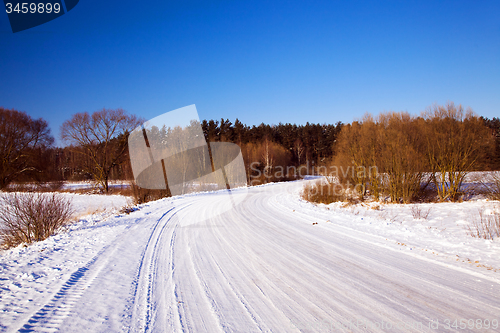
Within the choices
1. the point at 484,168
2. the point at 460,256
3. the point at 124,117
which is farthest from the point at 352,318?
the point at 124,117

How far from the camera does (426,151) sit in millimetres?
14445

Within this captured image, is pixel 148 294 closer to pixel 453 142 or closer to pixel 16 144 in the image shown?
pixel 453 142

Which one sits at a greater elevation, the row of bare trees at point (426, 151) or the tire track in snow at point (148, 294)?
the row of bare trees at point (426, 151)

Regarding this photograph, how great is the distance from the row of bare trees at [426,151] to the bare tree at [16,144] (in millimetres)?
40085

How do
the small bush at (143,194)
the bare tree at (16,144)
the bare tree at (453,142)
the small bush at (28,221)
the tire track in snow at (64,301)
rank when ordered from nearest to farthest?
the tire track in snow at (64,301), the small bush at (28,221), the bare tree at (453,142), the small bush at (143,194), the bare tree at (16,144)

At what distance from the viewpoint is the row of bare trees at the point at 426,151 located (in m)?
13.5

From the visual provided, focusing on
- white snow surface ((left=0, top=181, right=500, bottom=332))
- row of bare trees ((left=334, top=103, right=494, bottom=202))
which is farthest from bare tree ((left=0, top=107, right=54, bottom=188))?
row of bare trees ((left=334, top=103, right=494, bottom=202))

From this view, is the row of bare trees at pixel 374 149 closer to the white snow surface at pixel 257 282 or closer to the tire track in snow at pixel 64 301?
the white snow surface at pixel 257 282

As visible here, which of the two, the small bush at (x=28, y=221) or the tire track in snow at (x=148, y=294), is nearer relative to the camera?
the tire track in snow at (x=148, y=294)

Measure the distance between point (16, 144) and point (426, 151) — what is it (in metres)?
44.4

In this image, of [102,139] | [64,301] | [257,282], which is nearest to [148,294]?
[64,301]

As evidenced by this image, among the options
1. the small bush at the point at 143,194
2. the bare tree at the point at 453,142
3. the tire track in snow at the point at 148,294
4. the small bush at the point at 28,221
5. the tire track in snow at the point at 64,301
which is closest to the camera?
the tire track in snow at the point at 64,301

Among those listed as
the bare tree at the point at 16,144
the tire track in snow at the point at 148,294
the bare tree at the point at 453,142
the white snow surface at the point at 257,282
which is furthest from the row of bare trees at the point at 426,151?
the bare tree at the point at 16,144

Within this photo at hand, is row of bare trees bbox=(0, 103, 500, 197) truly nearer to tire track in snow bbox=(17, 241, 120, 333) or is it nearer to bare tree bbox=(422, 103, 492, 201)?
bare tree bbox=(422, 103, 492, 201)
